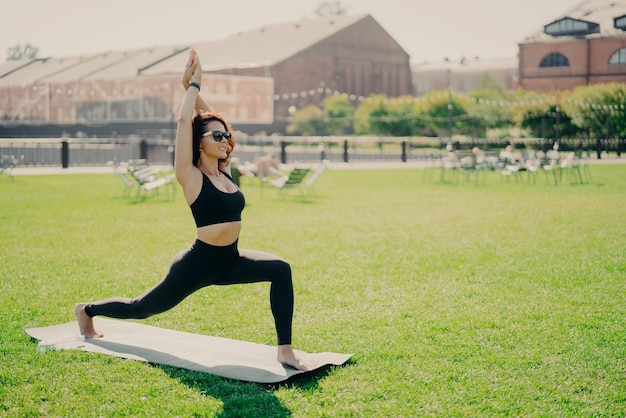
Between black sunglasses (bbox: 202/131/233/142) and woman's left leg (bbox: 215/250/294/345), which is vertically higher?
black sunglasses (bbox: 202/131/233/142)

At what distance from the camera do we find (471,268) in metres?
8.39

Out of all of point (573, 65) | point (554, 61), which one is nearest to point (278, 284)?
point (573, 65)

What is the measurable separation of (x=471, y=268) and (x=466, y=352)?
3.41m

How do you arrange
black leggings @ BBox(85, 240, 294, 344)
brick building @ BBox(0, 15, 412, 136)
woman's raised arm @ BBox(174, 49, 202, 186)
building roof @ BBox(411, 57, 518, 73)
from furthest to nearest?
building roof @ BBox(411, 57, 518, 73), brick building @ BBox(0, 15, 412, 136), black leggings @ BBox(85, 240, 294, 344), woman's raised arm @ BBox(174, 49, 202, 186)

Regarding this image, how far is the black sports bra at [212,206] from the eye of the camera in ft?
14.7

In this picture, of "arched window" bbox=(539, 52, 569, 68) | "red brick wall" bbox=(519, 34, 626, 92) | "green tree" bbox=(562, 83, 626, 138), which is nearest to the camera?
"green tree" bbox=(562, 83, 626, 138)

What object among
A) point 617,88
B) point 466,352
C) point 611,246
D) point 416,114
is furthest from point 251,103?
point 466,352

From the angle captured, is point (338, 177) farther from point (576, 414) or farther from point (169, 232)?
point (576, 414)

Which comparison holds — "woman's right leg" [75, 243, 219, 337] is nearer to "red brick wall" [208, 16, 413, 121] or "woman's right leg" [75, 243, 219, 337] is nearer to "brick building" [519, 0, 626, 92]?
"brick building" [519, 0, 626, 92]

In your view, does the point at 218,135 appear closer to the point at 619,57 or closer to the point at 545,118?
the point at 545,118

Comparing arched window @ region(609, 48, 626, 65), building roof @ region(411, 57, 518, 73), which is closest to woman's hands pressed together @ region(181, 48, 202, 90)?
arched window @ region(609, 48, 626, 65)

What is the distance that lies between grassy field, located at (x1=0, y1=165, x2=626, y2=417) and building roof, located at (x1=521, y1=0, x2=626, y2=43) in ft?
114

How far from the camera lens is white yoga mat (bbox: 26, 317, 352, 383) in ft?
15.2

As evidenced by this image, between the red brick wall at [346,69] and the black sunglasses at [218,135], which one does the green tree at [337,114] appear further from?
the black sunglasses at [218,135]
